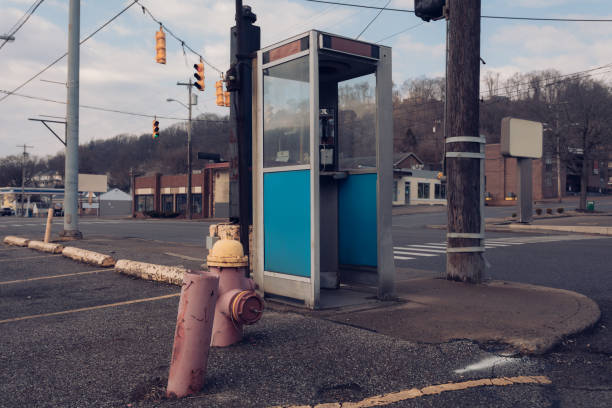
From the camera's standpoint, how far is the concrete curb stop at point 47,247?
12.8 m

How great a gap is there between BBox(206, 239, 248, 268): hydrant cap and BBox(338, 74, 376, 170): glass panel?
2806 mm

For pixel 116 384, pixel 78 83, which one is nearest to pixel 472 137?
pixel 116 384

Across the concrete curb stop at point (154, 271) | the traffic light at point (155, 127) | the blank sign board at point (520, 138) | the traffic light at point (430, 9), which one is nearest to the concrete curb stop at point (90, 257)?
the concrete curb stop at point (154, 271)

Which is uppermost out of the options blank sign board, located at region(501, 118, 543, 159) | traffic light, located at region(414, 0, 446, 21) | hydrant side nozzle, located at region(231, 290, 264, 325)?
traffic light, located at region(414, 0, 446, 21)

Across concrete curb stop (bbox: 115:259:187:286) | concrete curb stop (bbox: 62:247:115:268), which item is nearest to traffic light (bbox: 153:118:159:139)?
concrete curb stop (bbox: 62:247:115:268)

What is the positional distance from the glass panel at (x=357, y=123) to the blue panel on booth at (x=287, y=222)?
1.25 metres

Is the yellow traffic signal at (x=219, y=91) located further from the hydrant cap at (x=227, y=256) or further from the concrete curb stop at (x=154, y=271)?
the hydrant cap at (x=227, y=256)

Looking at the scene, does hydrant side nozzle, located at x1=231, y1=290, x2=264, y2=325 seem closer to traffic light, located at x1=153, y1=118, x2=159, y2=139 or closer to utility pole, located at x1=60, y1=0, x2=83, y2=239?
utility pole, located at x1=60, y1=0, x2=83, y2=239

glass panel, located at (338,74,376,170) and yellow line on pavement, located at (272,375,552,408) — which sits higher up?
glass panel, located at (338,74,376,170)

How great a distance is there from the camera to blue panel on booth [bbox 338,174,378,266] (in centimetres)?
667

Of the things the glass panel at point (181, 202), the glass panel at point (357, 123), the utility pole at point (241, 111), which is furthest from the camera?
the glass panel at point (181, 202)

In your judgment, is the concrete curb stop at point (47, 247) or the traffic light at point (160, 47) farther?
the traffic light at point (160, 47)

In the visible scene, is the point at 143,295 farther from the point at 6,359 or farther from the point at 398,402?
the point at 398,402

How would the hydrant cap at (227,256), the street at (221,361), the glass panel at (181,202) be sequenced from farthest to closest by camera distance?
the glass panel at (181,202)
the hydrant cap at (227,256)
the street at (221,361)
